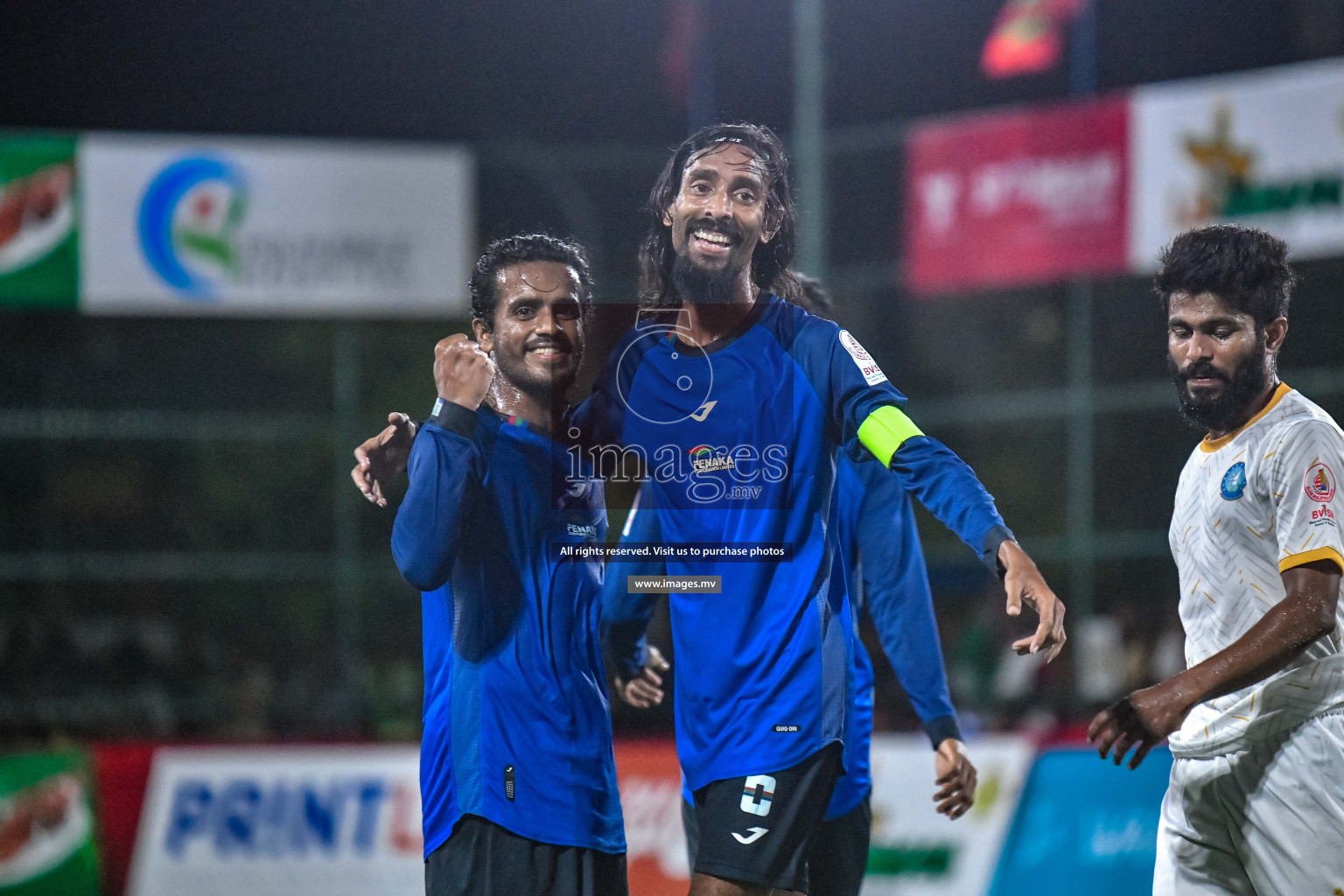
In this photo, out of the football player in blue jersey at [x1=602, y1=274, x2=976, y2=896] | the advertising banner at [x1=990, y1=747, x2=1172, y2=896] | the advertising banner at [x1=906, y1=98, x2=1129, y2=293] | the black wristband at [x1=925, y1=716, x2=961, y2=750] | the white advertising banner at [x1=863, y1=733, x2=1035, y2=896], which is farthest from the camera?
the advertising banner at [x1=906, y1=98, x2=1129, y2=293]

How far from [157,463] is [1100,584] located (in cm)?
1311

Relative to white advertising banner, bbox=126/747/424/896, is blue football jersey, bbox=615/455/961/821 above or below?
above

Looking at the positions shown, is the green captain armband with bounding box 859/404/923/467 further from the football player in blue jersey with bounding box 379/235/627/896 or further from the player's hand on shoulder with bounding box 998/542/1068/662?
the football player in blue jersey with bounding box 379/235/627/896

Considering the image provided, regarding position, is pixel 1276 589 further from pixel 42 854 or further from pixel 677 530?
pixel 42 854

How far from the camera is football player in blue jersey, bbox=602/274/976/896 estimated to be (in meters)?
3.98

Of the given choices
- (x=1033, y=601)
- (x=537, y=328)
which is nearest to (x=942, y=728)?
(x=1033, y=601)

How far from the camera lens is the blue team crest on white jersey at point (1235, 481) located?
3.66 meters

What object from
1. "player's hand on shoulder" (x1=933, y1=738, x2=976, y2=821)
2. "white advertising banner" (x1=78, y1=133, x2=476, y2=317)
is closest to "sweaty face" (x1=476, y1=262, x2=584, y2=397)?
"player's hand on shoulder" (x1=933, y1=738, x2=976, y2=821)

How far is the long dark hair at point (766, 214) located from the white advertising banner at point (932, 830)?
4303 mm

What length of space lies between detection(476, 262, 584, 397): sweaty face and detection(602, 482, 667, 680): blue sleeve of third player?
1.20ft

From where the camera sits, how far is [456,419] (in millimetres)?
3322

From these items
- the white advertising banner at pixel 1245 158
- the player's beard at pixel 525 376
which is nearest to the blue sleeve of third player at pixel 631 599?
the player's beard at pixel 525 376

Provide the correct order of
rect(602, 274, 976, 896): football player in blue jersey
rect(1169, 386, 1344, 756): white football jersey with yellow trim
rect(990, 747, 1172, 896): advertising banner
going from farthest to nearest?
rect(990, 747, 1172, 896): advertising banner < rect(602, 274, 976, 896): football player in blue jersey < rect(1169, 386, 1344, 756): white football jersey with yellow trim

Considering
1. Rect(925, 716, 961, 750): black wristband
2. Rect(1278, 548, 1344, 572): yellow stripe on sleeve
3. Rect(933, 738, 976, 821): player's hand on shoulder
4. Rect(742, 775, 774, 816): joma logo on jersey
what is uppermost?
Rect(1278, 548, 1344, 572): yellow stripe on sleeve
